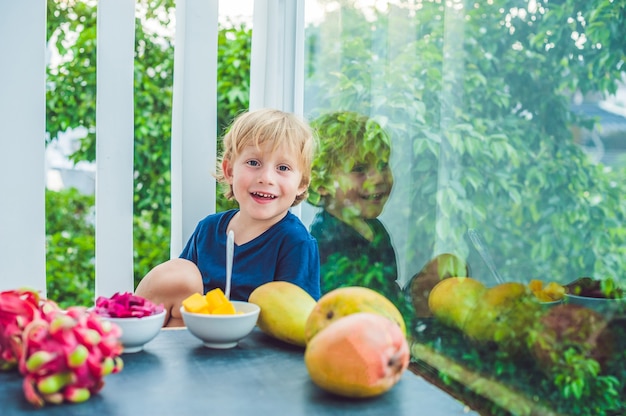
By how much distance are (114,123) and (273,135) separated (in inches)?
20.3

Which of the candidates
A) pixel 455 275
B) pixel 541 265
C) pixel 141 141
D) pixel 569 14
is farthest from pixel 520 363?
pixel 141 141

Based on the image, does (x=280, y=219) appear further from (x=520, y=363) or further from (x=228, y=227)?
(x=520, y=363)

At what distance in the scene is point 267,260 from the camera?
67.7 inches

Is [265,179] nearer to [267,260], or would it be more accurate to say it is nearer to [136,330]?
[267,260]

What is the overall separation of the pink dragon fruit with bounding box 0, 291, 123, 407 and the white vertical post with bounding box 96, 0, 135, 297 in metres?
1.01

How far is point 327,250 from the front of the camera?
2.21m

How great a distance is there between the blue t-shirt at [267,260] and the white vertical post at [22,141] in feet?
1.54

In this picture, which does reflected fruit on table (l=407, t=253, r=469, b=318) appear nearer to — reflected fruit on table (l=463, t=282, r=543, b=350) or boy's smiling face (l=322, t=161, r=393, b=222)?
reflected fruit on table (l=463, t=282, r=543, b=350)

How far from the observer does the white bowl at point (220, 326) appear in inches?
40.7

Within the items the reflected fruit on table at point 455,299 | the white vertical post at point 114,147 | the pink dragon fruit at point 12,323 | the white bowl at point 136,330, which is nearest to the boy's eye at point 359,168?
the reflected fruit on table at point 455,299

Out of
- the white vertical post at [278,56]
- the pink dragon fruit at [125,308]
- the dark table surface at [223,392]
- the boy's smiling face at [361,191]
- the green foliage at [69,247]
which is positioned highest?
the white vertical post at [278,56]

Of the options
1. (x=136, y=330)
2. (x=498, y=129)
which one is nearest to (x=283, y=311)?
(x=136, y=330)

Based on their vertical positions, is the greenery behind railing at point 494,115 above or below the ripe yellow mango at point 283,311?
above

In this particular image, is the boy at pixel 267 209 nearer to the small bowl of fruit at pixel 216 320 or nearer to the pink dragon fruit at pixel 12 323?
the small bowl of fruit at pixel 216 320
